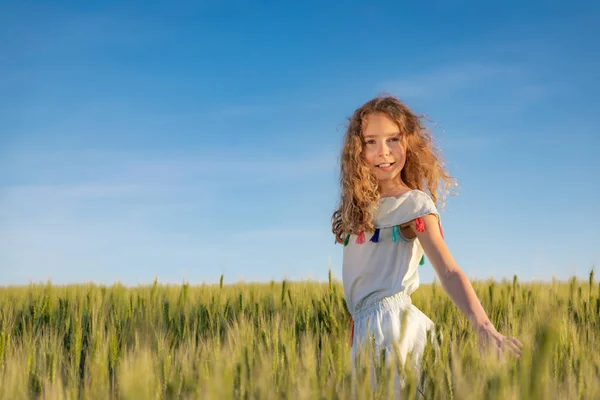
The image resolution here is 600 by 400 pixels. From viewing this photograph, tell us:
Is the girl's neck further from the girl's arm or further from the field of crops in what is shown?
the field of crops

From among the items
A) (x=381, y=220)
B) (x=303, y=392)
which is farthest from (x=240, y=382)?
(x=381, y=220)

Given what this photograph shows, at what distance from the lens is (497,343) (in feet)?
5.86

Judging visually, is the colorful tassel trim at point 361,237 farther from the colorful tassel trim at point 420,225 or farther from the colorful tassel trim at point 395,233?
the colorful tassel trim at point 420,225

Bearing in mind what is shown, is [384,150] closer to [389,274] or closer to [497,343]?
[389,274]

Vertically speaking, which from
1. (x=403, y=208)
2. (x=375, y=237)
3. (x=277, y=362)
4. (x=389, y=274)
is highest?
(x=403, y=208)

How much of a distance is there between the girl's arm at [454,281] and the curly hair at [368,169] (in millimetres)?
260

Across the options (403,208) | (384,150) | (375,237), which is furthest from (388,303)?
(384,150)

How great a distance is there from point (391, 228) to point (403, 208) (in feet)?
0.30

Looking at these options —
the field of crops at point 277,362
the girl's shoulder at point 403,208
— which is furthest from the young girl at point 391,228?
the field of crops at point 277,362

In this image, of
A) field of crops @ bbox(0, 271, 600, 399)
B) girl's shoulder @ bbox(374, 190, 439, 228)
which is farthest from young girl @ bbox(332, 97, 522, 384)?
field of crops @ bbox(0, 271, 600, 399)

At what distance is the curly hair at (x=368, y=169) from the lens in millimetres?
2365

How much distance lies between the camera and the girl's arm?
187 cm

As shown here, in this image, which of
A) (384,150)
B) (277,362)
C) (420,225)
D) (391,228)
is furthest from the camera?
(384,150)

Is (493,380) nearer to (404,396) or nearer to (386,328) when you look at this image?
(404,396)
